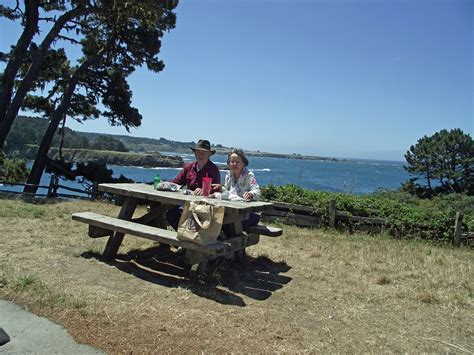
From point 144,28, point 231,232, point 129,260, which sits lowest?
point 129,260

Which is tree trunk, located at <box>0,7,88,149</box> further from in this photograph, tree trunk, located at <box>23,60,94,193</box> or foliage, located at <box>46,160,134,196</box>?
foliage, located at <box>46,160,134,196</box>

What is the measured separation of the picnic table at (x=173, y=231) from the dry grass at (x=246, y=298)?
0.88 ft

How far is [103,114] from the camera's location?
16.4 metres

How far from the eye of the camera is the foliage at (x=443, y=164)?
36938mm

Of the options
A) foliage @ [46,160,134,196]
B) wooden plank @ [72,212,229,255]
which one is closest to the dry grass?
wooden plank @ [72,212,229,255]

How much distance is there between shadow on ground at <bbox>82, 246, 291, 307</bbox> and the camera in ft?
13.1

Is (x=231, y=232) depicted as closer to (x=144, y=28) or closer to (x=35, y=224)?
(x=35, y=224)

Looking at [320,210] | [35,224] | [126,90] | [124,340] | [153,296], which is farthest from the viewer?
[126,90]

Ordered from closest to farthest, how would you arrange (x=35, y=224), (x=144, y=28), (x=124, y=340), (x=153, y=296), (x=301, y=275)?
(x=124, y=340), (x=153, y=296), (x=301, y=275), (x=35, y=224), (x=144, y=28)

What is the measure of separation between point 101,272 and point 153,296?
93 centimetres

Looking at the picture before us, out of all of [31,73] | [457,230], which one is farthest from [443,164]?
[31,73]

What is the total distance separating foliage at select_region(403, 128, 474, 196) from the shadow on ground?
35674 millimetres

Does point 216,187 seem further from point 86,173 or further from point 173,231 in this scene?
point 86,173

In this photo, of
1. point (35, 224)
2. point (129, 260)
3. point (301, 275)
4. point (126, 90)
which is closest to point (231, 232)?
point (301, 275)
